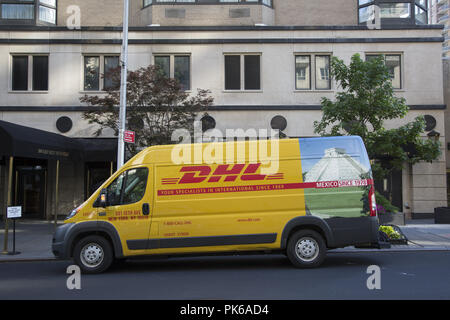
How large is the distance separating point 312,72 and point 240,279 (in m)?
13.8

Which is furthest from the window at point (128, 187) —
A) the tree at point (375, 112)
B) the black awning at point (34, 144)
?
the tree at point (375, 112)

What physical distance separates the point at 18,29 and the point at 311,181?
1694 cm

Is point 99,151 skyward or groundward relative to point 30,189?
skyward

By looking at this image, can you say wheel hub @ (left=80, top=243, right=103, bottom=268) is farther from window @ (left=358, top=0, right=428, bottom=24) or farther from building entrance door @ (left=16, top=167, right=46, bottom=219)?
window @ (left=358, top=0, right=428, bottom=24)

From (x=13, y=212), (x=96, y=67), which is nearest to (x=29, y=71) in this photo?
(x=96, y=67)

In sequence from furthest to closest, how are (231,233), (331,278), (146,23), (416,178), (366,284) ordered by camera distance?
(146,23), (416,178), (231,233), (331,278), (366,284)

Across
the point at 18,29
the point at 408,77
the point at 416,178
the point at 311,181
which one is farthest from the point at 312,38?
the point at 18,29

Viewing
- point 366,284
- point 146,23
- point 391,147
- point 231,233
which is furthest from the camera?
point 146,23

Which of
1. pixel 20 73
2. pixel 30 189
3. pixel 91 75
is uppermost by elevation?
pixel 20 73

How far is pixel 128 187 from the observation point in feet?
28.6

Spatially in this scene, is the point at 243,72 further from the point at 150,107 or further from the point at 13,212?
the point at 13,212

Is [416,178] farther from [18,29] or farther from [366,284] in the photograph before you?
[18,29]

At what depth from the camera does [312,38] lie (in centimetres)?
1919

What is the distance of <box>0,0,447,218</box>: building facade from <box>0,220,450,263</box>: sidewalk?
2.25 metres
